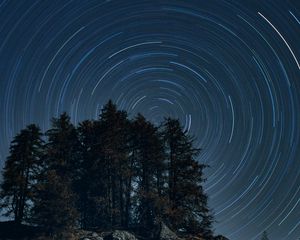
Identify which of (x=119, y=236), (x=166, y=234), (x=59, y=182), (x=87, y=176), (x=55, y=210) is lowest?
(x=166, y=234)

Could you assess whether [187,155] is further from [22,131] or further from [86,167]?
[22,131]

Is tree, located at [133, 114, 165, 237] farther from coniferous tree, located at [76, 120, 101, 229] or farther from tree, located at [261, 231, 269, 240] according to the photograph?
tree, located at [261, 231, 269, 240]

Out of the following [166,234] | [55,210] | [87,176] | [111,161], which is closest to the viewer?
[55,210]

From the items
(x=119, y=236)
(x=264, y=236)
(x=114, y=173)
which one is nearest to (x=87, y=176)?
(x=114, y=173)

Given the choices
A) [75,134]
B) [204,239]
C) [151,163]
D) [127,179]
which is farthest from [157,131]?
[204,239]

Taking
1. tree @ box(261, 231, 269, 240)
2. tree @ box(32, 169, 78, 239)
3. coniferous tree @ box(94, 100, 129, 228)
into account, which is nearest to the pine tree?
tree @ box(32, 169, 78, 239)

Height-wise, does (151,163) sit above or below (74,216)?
above

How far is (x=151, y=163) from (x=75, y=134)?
815 cm

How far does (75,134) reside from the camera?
128 ft

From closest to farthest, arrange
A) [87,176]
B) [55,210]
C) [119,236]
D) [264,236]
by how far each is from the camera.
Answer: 1. [119,236]
2. [55,210]
3. [87,176]
4. [264,236]

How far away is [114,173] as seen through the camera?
1489 inches

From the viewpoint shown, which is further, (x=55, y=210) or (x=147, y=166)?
(x=147, y=166)

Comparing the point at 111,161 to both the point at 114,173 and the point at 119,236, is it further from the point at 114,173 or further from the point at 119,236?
the point at 119,236

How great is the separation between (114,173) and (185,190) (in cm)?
742
